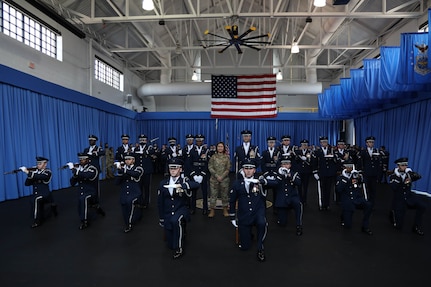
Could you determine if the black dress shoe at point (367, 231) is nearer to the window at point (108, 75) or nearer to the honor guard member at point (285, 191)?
the honor guard member at point (285, 191)

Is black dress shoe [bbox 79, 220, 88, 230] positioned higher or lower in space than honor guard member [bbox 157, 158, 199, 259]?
lower

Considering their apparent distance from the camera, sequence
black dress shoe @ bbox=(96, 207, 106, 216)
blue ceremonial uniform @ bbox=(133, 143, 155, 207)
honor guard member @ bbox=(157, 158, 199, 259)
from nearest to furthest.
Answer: honor guard member @ bbox=(157, 158, 199, 259)
black dress shoe @ bbox=(96, 207, 106, 216)
blue ceremonial uniform @ bbox=(133, 143, 155, 207)

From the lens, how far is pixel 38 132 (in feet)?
27.7

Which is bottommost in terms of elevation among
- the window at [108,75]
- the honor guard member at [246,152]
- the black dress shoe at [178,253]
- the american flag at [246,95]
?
the black dress shoe at [178,253]

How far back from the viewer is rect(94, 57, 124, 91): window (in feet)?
43.2

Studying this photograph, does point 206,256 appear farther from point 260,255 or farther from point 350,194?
point 350,194

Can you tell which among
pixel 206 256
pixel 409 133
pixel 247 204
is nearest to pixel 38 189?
pixel 206 256

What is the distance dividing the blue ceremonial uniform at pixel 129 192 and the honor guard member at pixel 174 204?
1.06m

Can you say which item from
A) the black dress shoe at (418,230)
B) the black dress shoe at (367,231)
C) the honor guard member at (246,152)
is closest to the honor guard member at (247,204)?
the black dress shoe at (367,231)

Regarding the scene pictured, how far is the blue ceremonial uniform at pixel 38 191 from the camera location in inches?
204

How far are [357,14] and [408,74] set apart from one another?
354 cm

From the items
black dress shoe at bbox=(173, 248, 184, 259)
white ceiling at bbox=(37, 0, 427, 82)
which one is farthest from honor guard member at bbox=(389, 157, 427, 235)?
white ceiling at bbox=(37, 0, 427, 82)

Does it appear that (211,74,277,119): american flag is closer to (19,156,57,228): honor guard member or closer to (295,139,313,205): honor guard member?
(295,139,313,205): honor guard member

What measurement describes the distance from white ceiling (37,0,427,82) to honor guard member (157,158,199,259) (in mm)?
6546
